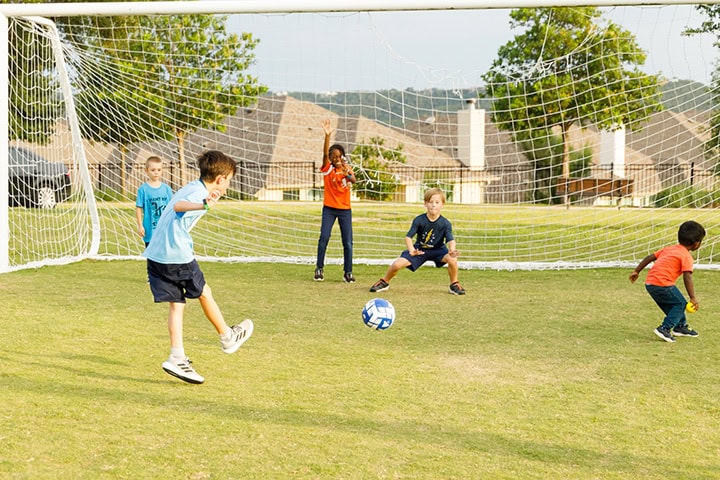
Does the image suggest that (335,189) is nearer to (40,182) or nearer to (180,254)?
(180,254)

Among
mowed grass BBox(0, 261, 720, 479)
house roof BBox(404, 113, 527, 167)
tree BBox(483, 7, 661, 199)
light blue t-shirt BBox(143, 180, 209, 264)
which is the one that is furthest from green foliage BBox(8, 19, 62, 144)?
light blue t-shirt BBox(143, 180, 209, 264)

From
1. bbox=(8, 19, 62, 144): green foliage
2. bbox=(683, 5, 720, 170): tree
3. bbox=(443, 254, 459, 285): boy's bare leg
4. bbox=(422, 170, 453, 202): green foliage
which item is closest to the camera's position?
bbox=(443, 254, 459, 285): boy's bare leg

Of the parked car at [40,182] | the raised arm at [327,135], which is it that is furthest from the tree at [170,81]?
the raised arm at [327,135]

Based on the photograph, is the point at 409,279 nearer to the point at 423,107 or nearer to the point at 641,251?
the point at 423,107

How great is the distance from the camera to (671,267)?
247 inches

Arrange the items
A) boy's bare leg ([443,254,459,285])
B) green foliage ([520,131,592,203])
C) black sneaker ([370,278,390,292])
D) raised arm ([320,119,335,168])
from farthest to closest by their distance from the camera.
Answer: green foliage ([520,131,592,203]) → raised arm ([320,119,335,168]) → black sneaker ([370,278,390,292]) → boy's bare leg ([443,254,459,285])

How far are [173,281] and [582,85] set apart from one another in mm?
7742

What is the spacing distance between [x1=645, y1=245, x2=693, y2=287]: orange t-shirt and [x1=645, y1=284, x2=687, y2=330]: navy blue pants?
0.04m

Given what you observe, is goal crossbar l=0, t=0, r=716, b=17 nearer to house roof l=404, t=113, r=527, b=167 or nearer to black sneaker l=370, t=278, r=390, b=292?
house roof l=404, t=113, r=527, b=167

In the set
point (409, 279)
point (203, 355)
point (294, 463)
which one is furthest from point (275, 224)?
point (294, 463)

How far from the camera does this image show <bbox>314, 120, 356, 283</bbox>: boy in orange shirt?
9.17 meters

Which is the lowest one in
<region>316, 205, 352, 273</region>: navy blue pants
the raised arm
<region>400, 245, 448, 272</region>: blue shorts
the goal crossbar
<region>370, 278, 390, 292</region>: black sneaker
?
<region>370, 278, 390, 292</region>: black sneaker

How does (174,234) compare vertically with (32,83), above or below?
below

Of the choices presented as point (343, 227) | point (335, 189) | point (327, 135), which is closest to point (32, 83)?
point (327, 135)
